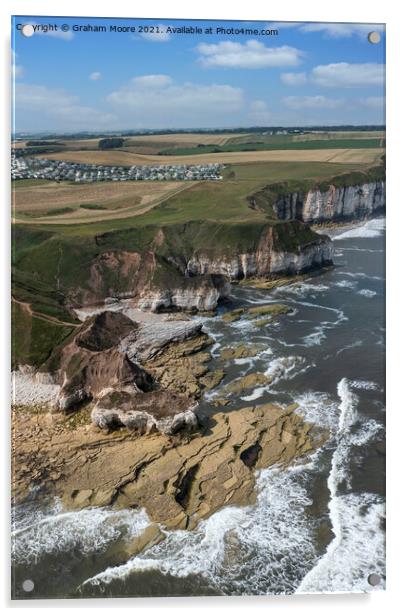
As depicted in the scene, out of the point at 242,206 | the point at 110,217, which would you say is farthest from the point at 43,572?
the point at 242,206

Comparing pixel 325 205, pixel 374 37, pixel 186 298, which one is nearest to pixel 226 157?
pixel 186 298

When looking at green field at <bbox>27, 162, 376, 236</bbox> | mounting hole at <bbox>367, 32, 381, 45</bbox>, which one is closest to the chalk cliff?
green field at <bbox>27, 162, 376, 236</bbox>

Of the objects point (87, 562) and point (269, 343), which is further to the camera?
point (269, 343)

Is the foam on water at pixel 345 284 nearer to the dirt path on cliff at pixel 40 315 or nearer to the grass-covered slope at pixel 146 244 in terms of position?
the grass-covered slope at pixel 146 244

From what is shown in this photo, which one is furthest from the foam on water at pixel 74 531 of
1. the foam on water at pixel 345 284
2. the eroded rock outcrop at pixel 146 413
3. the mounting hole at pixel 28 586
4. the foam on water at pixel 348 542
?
the foam on water at pixel 345 284

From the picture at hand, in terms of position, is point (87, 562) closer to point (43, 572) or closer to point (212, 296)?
point (43, 572)

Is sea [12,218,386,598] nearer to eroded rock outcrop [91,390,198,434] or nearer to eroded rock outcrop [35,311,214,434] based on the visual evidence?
eroded rock outcrop [91,390,198,434]
